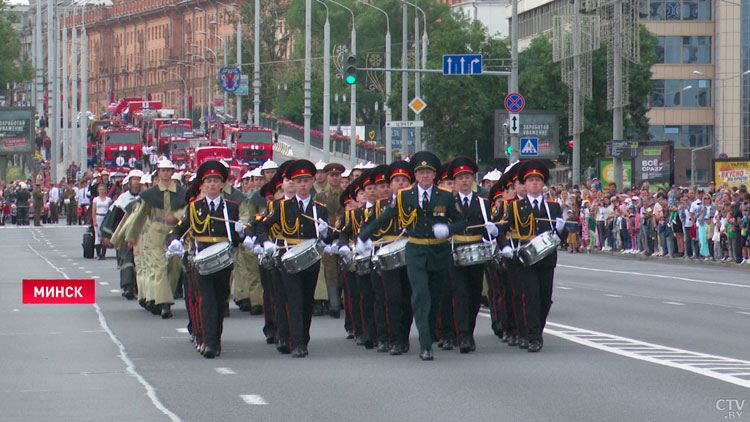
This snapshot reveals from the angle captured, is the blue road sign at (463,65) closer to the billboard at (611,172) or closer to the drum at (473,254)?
the billboard at (611,172)

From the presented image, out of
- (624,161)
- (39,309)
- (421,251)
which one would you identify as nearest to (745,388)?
(421,251)

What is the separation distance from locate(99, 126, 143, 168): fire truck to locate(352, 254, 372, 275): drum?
270 feet

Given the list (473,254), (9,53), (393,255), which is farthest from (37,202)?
(393,255)

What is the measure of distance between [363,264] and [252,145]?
72691 mm

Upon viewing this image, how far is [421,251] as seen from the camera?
50.8 ft

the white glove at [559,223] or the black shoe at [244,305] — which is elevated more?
the white glove at [559,223]

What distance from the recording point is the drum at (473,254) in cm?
1598

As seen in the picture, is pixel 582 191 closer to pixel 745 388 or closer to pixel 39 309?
pixel 39 309

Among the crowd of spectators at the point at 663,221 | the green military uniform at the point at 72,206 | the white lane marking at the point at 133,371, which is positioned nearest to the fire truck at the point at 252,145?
the green military uniform at the point at 72,206

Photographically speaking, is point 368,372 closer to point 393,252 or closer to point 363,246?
point 393,252

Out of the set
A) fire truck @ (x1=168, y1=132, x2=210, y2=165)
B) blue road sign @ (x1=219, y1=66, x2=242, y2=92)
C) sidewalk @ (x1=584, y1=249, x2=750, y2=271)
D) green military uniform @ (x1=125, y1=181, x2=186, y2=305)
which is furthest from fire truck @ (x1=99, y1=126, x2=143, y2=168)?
green military uniform @ (x1=125, y1=181, x2=186, y2=305)

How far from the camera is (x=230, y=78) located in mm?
98188

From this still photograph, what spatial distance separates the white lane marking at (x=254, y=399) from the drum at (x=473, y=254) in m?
3.74

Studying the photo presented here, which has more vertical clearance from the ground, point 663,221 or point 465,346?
point 663,221
